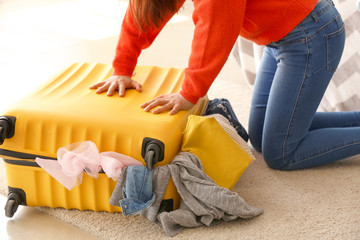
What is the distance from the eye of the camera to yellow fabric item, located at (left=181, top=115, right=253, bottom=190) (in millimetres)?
1363

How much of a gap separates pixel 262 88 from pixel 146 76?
41cm

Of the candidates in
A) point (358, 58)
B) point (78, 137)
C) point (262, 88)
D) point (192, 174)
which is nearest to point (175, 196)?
point (192, 174)

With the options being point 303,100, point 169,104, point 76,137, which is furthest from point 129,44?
point 303,100

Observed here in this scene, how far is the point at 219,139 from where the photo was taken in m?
1.39

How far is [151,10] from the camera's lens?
1.35m

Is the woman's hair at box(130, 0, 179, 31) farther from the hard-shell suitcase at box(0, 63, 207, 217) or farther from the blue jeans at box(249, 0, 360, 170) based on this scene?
the blue jeans at box(249, 0, 360, 170)

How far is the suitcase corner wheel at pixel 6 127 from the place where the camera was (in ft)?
4.18

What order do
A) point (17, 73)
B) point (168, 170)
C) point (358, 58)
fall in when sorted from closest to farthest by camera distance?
point (168, 170) < point (358, 58) < point (17, 73)

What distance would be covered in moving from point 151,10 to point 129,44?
0.25 meters

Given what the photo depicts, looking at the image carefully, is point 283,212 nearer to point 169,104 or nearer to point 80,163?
point 169,104

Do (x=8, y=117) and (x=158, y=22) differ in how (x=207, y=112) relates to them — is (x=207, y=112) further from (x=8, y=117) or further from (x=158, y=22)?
(x=8, y=117)

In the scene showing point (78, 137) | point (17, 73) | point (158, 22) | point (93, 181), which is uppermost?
point (158, 22)

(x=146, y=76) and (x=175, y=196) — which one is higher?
(x=146, y=76)

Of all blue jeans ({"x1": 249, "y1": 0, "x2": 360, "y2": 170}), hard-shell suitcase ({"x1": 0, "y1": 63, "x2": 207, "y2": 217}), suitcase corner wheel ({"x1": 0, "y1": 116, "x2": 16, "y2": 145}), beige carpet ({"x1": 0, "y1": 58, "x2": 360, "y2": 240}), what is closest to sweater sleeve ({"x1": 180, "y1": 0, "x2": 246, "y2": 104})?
hard-shell suitcase ({"x1": 0, "y1": 63, "x2": 207, "y2": 217})
